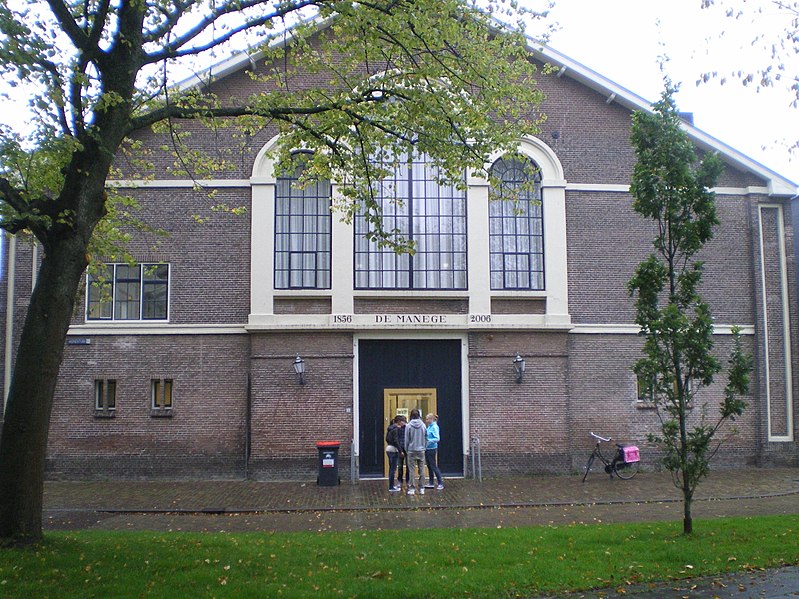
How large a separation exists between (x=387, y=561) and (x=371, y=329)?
10042mm

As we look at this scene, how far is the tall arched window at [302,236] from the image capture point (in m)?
19.4

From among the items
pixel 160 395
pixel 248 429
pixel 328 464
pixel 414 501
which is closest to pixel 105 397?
pixel 160 395

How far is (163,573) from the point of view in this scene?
866cm

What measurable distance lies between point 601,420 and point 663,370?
30.7ft

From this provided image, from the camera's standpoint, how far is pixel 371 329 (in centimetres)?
1898

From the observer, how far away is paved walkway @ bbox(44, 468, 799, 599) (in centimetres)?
1340

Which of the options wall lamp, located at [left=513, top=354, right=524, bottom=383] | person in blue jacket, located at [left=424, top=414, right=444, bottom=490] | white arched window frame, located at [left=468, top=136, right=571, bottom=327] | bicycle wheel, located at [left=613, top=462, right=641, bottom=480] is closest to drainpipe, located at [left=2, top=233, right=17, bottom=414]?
person in blue jacket, located at [left=424, top=414, right=444, bottom=490]

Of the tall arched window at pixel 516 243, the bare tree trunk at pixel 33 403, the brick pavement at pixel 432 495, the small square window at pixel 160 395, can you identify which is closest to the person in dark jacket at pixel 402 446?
the brick pavement at pixel 432 495

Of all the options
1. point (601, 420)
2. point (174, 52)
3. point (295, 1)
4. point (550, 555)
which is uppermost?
point (295, 1)

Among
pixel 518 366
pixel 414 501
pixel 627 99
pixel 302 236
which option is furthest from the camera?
pixel 627 99

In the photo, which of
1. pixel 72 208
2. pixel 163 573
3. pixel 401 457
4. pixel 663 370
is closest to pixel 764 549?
pixel 663 370

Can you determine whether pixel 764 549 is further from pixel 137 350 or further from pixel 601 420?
pixel 137 350

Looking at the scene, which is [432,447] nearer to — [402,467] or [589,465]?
Answer: [402,467]

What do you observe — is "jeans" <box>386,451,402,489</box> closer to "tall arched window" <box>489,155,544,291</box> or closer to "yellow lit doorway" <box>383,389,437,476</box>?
"yellow lit doorway" <box>383,389,437,476</box>
